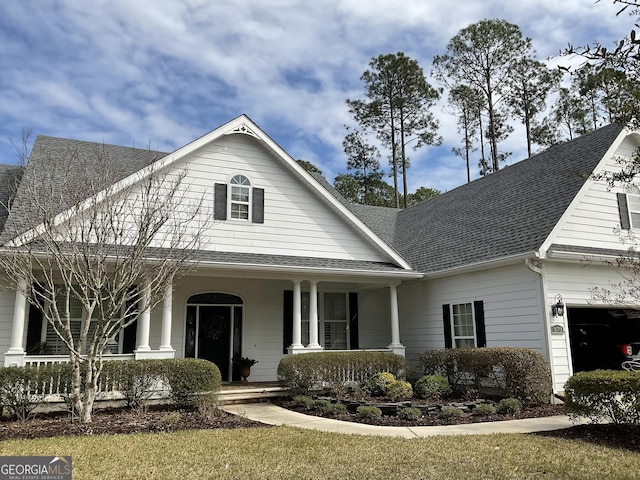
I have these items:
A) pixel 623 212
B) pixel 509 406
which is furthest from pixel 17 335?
pixel 623 212

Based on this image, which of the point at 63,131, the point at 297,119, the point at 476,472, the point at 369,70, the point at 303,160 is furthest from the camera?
the point at 303,160

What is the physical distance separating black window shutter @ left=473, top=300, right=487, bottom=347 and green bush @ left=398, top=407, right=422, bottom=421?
11.8 feet

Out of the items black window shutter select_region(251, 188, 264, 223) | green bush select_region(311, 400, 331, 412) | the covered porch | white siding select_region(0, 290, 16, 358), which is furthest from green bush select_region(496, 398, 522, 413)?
white siding select_region(0, 290, 16, 358)

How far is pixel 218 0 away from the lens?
11.2 metres

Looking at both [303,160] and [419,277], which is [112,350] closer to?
[419,277]

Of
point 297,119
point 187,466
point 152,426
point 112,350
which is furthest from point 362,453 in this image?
point 297,119

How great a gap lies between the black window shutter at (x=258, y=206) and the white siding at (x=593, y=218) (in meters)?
7.15

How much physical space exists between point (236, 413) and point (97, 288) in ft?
12.1

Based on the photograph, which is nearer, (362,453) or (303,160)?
(362,453)

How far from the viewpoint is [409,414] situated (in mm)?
9000

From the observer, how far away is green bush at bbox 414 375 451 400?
11.1 meters

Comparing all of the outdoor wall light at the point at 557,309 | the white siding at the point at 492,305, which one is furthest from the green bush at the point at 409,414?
the outdoor wall light at the point at 557,309

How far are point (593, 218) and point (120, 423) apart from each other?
11.3 meters

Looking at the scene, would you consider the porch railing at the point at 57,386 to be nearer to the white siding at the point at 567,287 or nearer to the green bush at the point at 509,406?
the green bush at the point at 509,406
